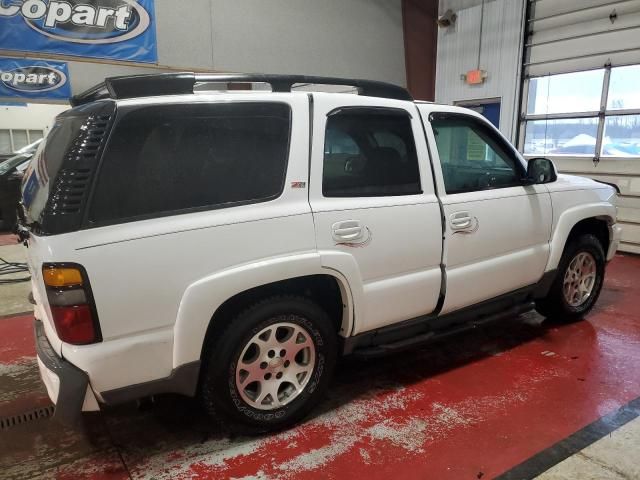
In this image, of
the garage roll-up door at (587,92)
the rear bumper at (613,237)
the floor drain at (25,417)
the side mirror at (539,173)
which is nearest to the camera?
the floor drain at (25,417)

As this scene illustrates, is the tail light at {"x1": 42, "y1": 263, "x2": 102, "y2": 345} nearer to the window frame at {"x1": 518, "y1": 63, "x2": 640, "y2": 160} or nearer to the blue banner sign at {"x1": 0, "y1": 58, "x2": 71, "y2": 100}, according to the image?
the blue banner sign at {"x1": 0, "y1": 58, "x2": 71, "y2": 100}

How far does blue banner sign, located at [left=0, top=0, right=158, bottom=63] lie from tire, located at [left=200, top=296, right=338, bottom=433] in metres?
6.53

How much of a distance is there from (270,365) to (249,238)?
69 centimetres

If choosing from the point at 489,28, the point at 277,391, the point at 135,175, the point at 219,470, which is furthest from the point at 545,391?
the point at 489,28

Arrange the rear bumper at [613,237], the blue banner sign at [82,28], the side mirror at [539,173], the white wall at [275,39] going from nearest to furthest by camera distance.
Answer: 1. the side mirror at [539,173]
2. the rear bumper at [613,237]
3. the blue banner sign at [82,28]
4. the white wall at [275,39]

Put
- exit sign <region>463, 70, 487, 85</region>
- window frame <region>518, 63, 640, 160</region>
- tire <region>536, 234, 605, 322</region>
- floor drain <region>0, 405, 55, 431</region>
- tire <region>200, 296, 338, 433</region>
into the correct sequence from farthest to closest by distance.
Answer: exit sign <region>463, 70, 487, 85</region>
window frame <region>518, 63, 640, 160</region>
tire <region>536, 234, 605, 322</region>
floor drain <region>0, 405, 55, 431</region>
tire <region>200, 296, 338, 433</region>

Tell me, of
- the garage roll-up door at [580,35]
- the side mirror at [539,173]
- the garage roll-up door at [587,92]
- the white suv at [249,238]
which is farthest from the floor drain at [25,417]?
the garage roll-up door at [580,35]

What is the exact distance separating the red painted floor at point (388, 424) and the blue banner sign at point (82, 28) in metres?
5.03

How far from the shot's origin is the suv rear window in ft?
6.32

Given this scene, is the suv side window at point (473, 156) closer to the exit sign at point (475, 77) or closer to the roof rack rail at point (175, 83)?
the roof rack rail at point (175, 83)

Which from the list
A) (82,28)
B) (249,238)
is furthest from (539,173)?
(82,28)

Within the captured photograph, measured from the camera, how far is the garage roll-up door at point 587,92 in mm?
6691

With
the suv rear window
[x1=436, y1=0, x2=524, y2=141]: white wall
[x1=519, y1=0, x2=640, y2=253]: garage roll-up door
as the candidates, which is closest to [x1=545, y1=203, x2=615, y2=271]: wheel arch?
the suv rear window

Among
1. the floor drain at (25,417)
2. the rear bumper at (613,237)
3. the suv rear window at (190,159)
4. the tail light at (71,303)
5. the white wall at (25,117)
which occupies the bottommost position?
the floor drain at (25,417)
